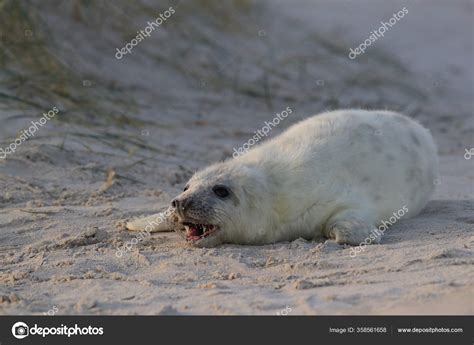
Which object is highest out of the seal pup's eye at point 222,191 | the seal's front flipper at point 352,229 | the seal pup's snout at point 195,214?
the seal pup's eye at point 222,191

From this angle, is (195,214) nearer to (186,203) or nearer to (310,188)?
(186,203)

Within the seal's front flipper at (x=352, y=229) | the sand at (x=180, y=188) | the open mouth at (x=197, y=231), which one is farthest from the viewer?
the open mouth at (x=197, y=231)

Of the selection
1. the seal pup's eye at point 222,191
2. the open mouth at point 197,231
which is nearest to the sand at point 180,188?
the open mouth at point 197,231

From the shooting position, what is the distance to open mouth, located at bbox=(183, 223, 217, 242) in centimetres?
508

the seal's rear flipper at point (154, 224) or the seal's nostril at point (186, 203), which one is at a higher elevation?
the seal's rear flipper at point (154, 224)

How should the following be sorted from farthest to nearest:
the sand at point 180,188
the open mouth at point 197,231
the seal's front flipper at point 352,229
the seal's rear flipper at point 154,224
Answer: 1. the seal's rear flipper at point 154,224
2. the open mouth at point 197,231
3. the seal's front flipper at point 352,229
4. the sand at point 180,188

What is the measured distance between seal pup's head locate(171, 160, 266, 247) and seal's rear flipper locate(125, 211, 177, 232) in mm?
238

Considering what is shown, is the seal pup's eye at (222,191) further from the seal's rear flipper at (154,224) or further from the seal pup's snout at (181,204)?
the seal's rear flipper at (154,224)

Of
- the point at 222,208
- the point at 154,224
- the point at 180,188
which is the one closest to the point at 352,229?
Answer: the point at 222,208

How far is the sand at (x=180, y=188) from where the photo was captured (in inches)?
153

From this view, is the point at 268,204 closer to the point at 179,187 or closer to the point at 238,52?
the point at 179,187

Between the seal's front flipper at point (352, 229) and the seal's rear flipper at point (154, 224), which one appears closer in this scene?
the seal's front flipper at point (352, 229)
